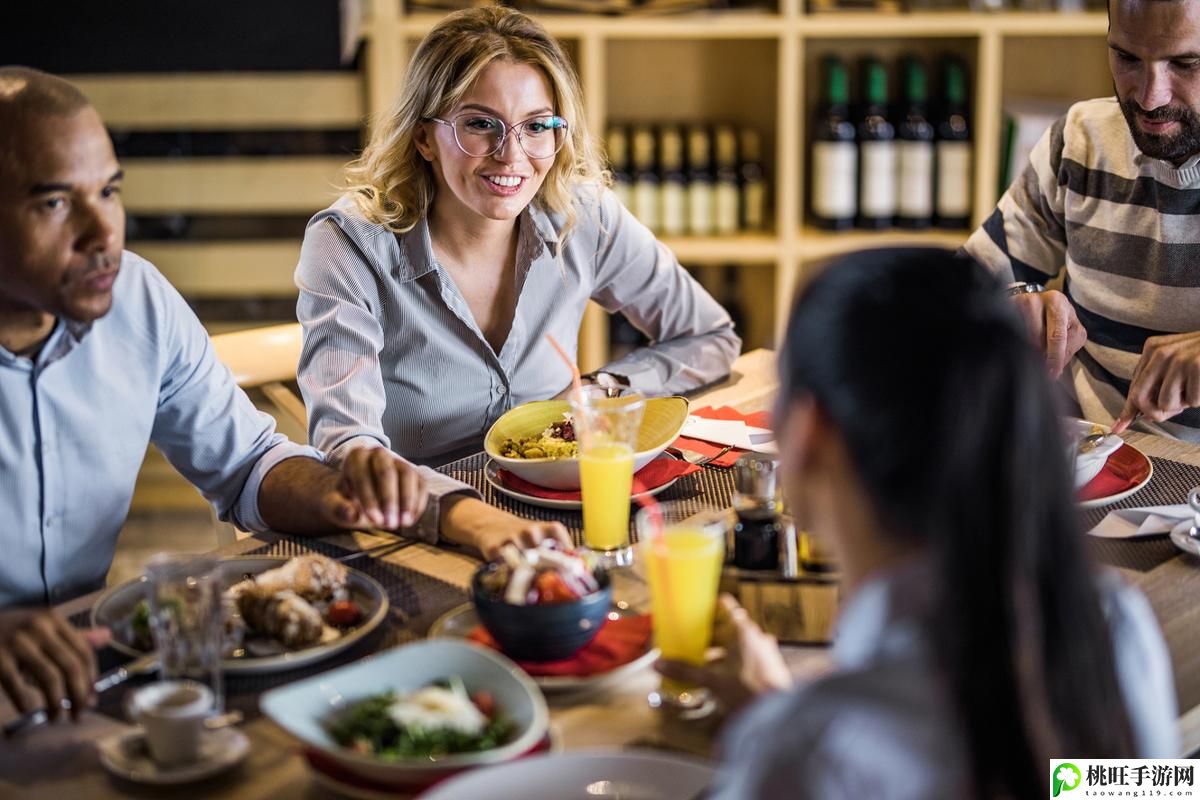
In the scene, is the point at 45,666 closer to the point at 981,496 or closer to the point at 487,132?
the point at 981,496

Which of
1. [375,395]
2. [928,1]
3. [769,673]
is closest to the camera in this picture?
[769,673]

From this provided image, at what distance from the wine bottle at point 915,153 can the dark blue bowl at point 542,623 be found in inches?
89.1

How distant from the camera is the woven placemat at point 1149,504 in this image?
1.43 metres

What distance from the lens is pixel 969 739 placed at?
2.59ft

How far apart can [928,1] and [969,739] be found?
2.86 metres

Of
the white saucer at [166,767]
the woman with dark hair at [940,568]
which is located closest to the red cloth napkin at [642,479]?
the white saucer at [166,767]

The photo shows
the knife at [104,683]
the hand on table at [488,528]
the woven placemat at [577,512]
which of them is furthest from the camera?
the woven placemat at [577,512]

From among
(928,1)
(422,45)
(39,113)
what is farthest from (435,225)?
(928,1)

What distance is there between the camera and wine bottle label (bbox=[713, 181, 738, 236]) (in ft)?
11.0

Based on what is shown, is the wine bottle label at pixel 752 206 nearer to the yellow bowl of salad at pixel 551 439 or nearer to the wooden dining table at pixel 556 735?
the yellow bowl of salad at pixel 551 439

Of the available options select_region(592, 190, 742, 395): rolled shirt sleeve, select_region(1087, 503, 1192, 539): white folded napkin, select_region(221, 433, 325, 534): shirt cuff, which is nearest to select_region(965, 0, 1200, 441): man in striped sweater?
select_region(1087, 503, 1192, 539): white folded napkin

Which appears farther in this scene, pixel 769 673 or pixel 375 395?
pixel 375 395

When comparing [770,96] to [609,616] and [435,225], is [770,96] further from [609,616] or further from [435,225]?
[609,616]

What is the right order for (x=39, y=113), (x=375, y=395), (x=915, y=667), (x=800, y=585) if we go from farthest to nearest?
(x=375, y=395) < (x=39, y=113) < (x=800, y=585) < (x=915, y=667)
